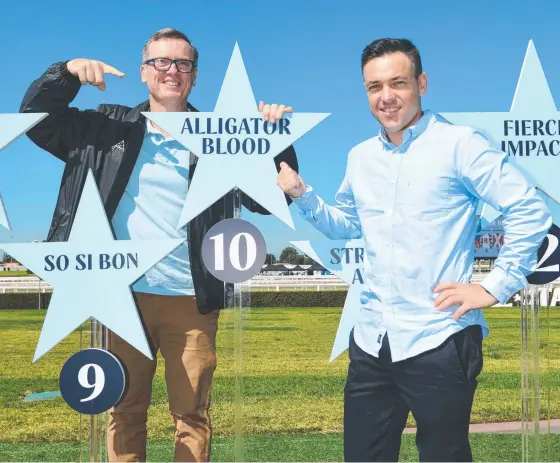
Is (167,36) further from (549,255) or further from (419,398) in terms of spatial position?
(549,255)

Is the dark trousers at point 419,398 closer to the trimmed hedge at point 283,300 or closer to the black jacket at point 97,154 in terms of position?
the black jacket at point 97,154

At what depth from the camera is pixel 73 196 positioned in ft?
11.3

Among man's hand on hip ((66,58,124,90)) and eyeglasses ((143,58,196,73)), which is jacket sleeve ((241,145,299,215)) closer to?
eyeglasses ((143,58,196,73))

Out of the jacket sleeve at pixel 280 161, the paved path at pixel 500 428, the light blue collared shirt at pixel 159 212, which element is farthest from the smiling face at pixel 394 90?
A: the paved path at pixel 500 428

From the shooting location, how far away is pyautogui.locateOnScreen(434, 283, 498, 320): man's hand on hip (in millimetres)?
2557

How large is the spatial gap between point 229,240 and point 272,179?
0.39 m

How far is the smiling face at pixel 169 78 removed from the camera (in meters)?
3.33

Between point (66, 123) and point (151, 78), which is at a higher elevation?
point (151, 78)

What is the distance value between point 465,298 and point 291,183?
991mm

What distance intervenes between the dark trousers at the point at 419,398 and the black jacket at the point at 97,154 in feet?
3.18

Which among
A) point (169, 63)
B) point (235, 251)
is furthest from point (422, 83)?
point (169, 63)

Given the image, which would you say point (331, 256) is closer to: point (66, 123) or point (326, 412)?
point (66, 123)

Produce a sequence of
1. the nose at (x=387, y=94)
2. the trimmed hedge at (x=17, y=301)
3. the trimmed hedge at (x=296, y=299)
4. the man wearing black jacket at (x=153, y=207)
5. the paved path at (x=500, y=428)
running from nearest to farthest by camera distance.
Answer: the nose at (x=387, y=94) → the man wearing black jacket at (x=153, y=207) → the paved path at (x=500, y=428) → the trimmed hedge at (x=17, y=301) → the trimmed hedge at (x=296, y=299)

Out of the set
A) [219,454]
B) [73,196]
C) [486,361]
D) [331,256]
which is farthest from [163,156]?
[486,361]
